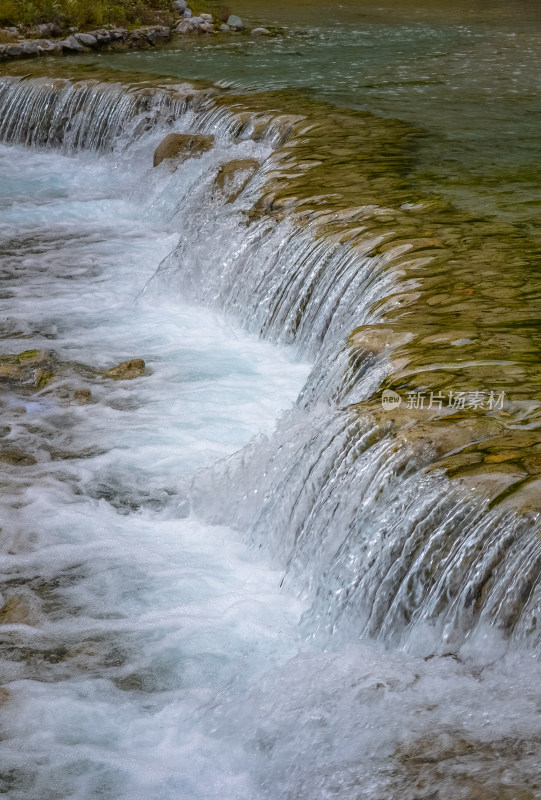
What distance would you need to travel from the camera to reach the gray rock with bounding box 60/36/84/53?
16.3 metres

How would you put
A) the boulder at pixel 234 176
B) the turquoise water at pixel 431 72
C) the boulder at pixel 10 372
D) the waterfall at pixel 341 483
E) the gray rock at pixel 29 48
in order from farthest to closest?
the gray rock at pixel 29 48 → the boulder at pixel 234 176 → the turquoise water at pixel 431 72 → the boulder at pixel 10 372 → the waterfall at pixel 341 483

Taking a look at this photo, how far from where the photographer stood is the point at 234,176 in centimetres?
919

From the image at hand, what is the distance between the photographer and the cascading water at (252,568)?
11.1 feet

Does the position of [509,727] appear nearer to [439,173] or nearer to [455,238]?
[455,238]

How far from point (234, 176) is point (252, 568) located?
540cm

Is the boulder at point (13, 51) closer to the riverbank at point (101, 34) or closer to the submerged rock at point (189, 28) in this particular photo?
the riverbank at point (101, 34)

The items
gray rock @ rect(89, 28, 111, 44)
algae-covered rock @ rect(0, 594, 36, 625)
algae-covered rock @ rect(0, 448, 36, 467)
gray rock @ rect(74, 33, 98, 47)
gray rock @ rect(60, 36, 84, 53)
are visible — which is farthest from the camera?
gray rock @ rect(89, 28, 111, 44)

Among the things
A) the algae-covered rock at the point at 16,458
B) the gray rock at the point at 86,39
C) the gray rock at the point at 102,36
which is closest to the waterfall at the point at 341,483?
the algae-covered rock at the point at 16,458

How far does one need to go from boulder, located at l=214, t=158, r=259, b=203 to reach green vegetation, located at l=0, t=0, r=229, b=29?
379 inches

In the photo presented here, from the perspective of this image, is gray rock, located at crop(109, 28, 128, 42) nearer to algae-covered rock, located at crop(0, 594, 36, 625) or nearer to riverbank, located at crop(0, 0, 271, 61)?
riverbank, located at crop(0, 0, 271, 61)

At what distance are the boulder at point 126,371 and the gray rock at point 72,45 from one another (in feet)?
37.0

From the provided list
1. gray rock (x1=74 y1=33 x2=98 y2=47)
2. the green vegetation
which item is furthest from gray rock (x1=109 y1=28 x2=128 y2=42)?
the green vegetation

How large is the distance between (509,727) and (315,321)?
392 centimetres

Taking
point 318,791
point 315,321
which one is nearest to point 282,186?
point 315,321
